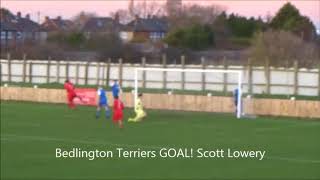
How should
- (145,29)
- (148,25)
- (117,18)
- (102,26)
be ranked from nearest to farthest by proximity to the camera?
1. (102,26)
2. (148,25)
3. (145,29)
4. (117,18)

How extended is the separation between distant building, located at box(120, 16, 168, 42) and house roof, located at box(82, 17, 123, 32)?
163cm

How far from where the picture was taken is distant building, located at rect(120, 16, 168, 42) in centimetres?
11100

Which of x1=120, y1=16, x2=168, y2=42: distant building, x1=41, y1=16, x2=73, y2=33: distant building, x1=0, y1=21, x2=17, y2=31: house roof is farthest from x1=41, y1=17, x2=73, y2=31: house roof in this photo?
x1=0, y1=21, x2=17, y2=31: house roof

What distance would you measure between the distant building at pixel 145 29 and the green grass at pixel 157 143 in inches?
2784

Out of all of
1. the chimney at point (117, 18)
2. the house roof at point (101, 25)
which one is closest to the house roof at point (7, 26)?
the house roof at point (101, 25)

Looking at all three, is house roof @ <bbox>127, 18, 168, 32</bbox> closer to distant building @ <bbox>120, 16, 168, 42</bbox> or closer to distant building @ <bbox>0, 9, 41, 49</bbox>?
distant building @ <bbox>120, 16, 168, 42</bbox>

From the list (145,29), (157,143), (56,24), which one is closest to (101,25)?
(145,29)

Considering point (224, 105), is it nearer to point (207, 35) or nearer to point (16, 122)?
point (16, 122)

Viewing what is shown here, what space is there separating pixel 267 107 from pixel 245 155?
59.6 feet

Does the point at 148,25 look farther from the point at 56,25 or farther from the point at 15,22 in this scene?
the point at 15,22

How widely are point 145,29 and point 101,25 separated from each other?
6.79m

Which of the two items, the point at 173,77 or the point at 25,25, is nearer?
the point at 173,77

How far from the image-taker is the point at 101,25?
112500mm

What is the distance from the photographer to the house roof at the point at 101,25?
355 feet
